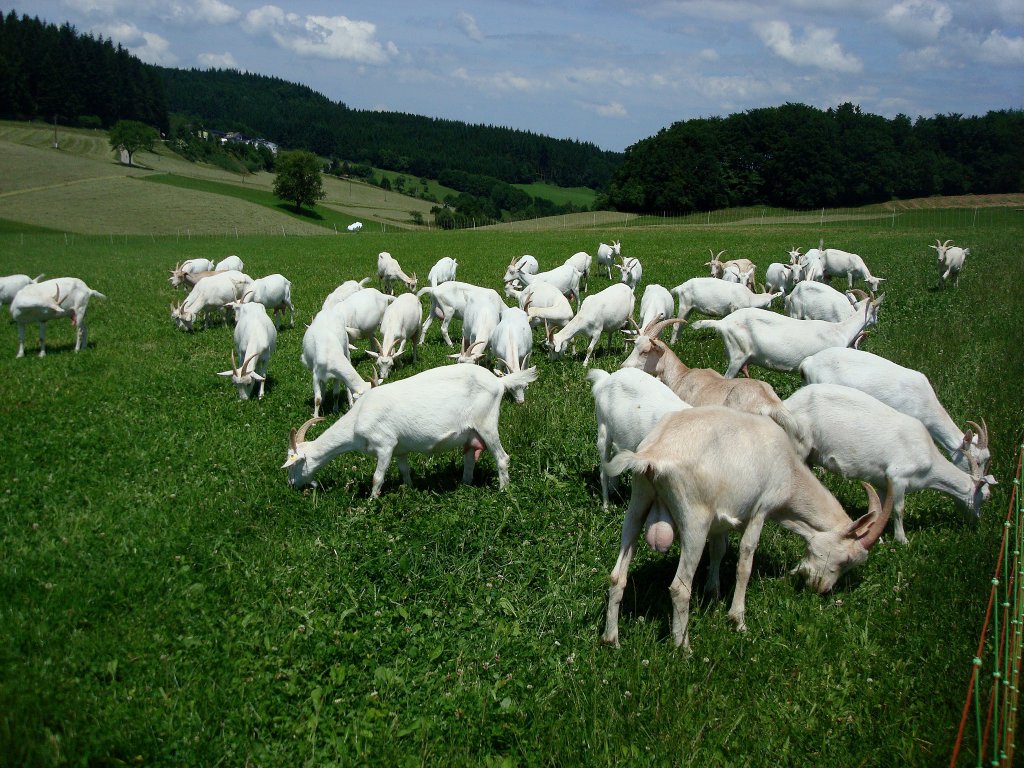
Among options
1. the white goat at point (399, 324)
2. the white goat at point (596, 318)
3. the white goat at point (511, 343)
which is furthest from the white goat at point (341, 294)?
the white goat at point (596, 318)

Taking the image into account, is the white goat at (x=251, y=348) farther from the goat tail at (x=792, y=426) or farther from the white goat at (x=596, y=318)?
the goat tail at (x=792, y=426)

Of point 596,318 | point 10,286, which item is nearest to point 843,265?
point 596,318

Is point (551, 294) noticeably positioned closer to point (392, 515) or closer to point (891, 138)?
point (392, 515)

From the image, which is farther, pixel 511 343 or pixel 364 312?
pixel 364 312

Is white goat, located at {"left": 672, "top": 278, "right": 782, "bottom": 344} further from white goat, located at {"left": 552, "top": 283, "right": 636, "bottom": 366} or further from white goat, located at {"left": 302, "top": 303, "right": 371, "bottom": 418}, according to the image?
white goat, located at {"left": 302, "top": 303, "right": 371, "bottom": 418}

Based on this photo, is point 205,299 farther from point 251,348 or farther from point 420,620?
point 420,620

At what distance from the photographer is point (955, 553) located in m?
6.41

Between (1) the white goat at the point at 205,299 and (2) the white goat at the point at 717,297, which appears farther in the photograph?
(1) the white goat at the point at 205,299

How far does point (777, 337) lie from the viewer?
11086mm

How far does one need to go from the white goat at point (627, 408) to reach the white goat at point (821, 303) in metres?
8.39

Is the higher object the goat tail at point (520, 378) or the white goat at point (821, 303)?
the white goat at point (821, 303)

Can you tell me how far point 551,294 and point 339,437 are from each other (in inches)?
338

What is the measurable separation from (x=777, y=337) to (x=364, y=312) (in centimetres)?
717

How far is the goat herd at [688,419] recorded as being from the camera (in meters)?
5.12
